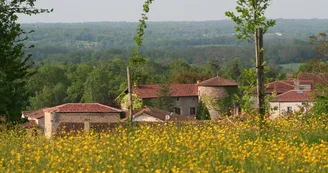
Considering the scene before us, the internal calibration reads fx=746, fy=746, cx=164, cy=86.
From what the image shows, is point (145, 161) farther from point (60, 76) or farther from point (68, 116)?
point (60, 76)

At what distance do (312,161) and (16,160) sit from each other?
4.17m

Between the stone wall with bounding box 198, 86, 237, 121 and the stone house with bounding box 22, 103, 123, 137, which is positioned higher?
the stone house with bounding box 22, 103, 123, 137

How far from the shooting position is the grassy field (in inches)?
381

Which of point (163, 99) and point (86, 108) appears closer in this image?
point (86, 108)

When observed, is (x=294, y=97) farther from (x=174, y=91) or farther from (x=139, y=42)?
(x=139, y=42)

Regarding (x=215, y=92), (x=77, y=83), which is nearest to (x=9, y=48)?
(x=215, y=92)

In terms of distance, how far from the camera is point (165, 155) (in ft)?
35.0

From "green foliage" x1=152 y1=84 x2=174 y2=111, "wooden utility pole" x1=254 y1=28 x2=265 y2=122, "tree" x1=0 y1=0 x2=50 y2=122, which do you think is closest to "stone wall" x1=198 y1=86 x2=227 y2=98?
"green foliage" x1=152 y1=84 x2=174 y2=111

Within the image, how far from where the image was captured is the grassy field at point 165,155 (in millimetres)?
9680

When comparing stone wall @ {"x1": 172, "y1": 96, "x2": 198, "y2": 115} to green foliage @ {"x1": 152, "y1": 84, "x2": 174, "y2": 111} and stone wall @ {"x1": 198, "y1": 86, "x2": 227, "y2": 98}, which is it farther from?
stone wall @ {"x1": 198, "y1": 86, "x2": 227, "y2": 98}

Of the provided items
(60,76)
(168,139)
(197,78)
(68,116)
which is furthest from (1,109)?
(60,76)

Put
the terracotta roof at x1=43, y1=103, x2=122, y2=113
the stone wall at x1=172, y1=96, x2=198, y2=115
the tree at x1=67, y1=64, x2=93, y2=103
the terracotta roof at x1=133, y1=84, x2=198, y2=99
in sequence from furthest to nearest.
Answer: the tree at x1=67, y1=64, x2=93, y2=103
the stone wall at x1=172, y1=96, x2=198, y2=115
the terracotta roof at x1=133, y1=84, x2=198, y2=99
the terracotta roof at x1=43, y1=103, x2=122, y2=113

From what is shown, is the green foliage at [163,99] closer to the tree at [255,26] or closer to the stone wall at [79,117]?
the stone wall at [79,117]

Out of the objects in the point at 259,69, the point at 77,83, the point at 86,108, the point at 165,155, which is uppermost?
the point at 259,69
